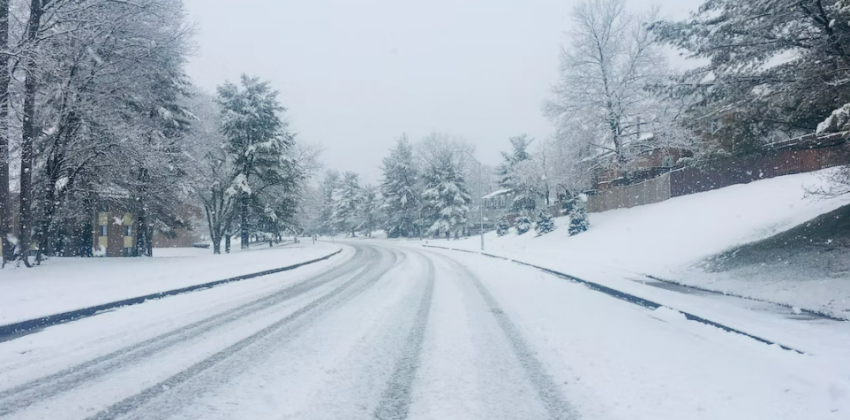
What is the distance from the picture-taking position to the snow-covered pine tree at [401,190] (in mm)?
64625

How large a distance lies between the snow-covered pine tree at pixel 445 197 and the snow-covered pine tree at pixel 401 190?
5.55 metres

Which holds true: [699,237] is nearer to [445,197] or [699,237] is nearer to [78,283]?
[78,283]

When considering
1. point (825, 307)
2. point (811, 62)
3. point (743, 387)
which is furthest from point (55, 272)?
point (811, 62)

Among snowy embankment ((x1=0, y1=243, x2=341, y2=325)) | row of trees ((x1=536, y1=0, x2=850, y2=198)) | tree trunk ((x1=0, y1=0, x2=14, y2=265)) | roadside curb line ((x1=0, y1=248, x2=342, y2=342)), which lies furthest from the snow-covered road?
tree trunk ((x1=0, y1=0, x2=14, y2=265))

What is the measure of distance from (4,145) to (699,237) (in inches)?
892

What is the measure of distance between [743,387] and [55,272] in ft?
55.4

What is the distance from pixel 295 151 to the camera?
1687 inches

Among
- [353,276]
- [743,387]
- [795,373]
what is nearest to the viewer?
[743,387]

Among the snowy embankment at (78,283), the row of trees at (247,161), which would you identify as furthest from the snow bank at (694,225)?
the row of trees at (247,161)

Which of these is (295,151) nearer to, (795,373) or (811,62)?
(811,62)

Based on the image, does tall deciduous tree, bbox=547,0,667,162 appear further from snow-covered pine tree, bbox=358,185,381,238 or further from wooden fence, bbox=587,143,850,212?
snow-covered pine tree, bbox=358,185,381,238

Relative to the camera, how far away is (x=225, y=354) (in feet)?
17.6

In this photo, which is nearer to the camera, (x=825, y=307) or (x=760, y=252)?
(x=825, y=307)

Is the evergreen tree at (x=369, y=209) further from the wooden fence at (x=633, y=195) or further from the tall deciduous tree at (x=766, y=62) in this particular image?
the tall deciduous tree at (x=766, y=62)
